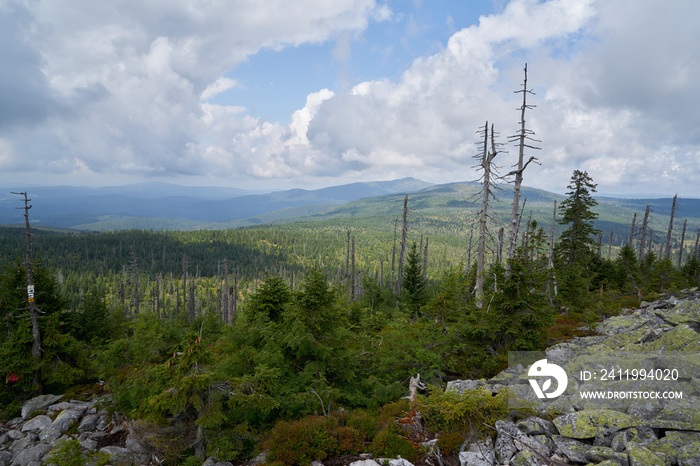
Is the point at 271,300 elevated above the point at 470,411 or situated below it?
above

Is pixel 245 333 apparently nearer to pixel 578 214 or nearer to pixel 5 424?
pixel 5 424

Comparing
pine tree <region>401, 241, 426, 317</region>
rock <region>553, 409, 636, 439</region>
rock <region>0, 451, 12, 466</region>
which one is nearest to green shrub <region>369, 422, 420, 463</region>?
rock <region>553, 409, 636, 439</region>

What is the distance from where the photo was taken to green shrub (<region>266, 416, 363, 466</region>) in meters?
6.98

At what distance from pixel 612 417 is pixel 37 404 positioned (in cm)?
2110

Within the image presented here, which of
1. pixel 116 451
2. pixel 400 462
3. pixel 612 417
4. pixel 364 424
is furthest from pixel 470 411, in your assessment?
pixel 116 451

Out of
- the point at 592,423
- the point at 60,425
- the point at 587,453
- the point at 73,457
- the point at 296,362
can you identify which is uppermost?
the point at 592,423

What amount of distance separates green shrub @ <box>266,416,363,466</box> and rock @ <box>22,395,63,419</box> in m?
13.6

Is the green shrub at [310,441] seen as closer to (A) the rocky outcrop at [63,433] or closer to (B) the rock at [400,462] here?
(B) the rock at [400,462]

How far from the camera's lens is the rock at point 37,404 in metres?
13.5

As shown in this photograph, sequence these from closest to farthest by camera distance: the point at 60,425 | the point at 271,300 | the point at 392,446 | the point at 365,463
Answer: the point at 365,463, the point at 392,446, the point at 60,425, the point at 271,300

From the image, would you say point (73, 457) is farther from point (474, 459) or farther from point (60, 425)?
point (474, 459)

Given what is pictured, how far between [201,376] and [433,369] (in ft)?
24.7

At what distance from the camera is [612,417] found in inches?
234

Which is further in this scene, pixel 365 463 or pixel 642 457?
pixel 365 463
